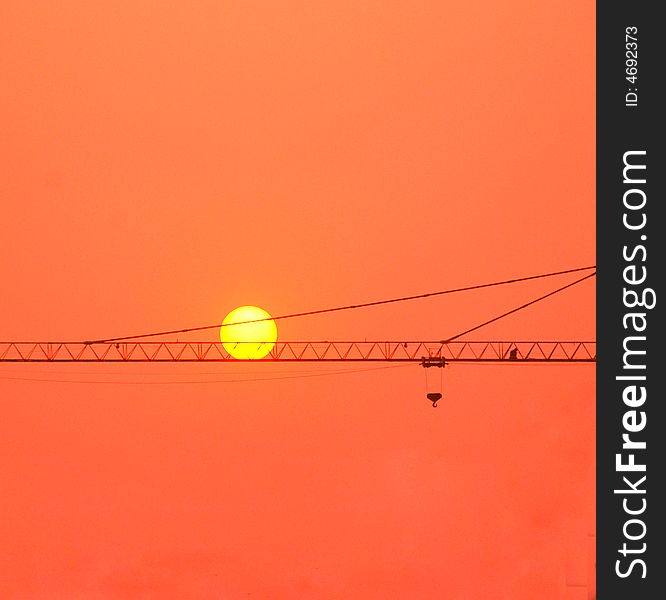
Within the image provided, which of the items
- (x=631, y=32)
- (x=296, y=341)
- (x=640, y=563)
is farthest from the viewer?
(x=296, y=341)

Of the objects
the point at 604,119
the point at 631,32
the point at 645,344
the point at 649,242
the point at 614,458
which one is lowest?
the point at 614,458

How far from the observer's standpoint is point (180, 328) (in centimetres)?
2781

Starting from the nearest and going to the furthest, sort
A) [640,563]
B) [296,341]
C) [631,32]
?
[640,563]
[631,32]
[296,341]

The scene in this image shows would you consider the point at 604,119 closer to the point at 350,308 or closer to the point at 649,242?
the point at 649,242

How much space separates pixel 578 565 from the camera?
92.4 feet

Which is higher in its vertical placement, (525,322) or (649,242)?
(525,322)

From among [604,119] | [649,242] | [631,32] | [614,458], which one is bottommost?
[614,458]

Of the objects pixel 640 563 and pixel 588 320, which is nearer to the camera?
pixel 640 563

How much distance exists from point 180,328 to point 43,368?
4025mm

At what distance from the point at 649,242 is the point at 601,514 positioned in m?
4.26

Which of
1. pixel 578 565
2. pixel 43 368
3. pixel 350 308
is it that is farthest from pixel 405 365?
pixel 43 368

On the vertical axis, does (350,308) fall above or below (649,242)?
above

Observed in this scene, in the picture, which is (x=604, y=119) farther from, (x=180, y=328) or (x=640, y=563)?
(x=180, y=328)

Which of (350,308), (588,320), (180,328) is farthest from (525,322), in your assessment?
(180,328)
